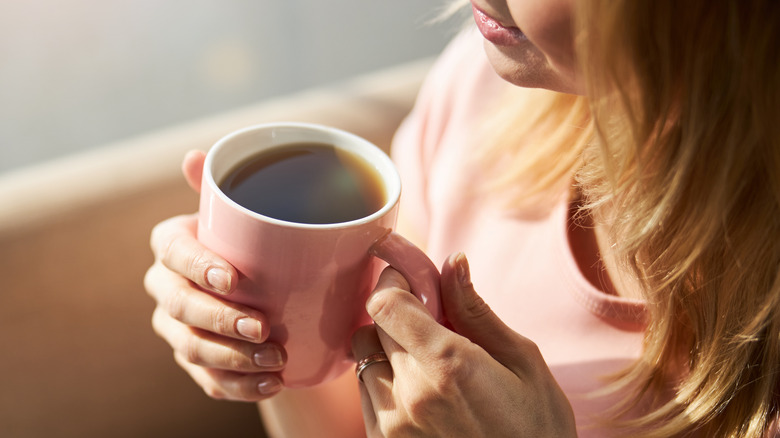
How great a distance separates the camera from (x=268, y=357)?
58 cm

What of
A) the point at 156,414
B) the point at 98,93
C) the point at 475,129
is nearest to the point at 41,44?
the point at 98,93

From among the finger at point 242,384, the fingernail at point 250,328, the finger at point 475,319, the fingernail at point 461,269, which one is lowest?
the finger at point 242,384

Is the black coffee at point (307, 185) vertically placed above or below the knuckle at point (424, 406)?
above

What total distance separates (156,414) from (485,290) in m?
0.57

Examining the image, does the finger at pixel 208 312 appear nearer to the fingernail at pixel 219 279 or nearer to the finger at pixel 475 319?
the fingernail at pixel 219 279

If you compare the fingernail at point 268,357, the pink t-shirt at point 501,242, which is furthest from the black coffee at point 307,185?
the pink t-shirt at point 501,242

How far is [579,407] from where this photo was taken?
702 millimetres

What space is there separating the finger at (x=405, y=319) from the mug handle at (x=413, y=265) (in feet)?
0.05

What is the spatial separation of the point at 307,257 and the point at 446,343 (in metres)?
0.11

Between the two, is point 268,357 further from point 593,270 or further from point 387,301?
point 593,270

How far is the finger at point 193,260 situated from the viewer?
53 cm

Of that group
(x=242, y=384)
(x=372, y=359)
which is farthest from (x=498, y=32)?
(x=242, y=384)

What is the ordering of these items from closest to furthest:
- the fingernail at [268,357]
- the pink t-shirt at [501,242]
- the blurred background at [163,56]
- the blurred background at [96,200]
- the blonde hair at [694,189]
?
the blonde hair at [694,189]
the fingernail at [268,357]
the pink t-shirt at [501,242]
the blurred background at [96,200]
the blurred background at [163,56]

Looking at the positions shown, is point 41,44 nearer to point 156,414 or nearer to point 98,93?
point 98,93
